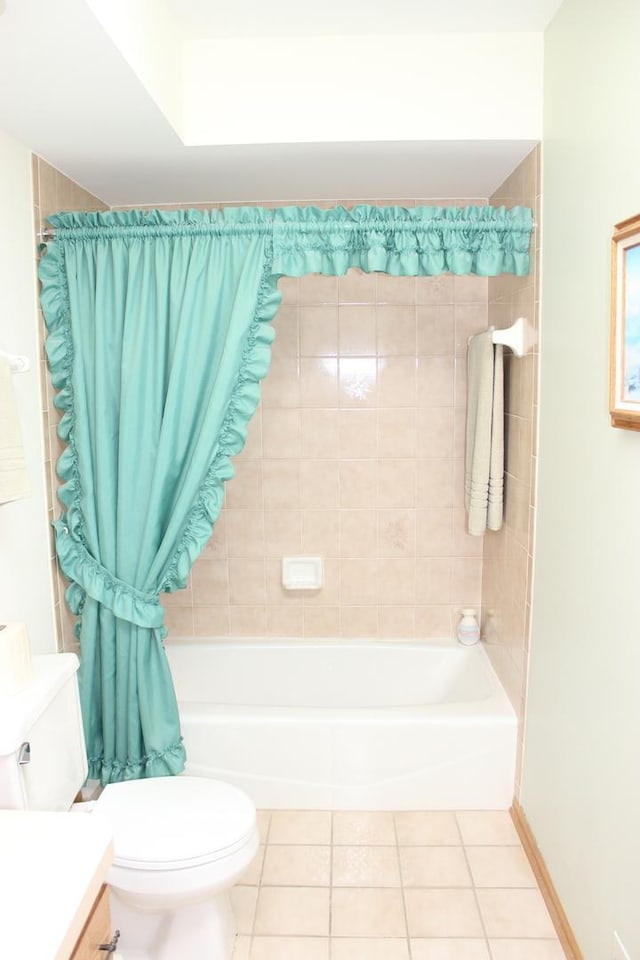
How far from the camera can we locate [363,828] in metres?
2.48

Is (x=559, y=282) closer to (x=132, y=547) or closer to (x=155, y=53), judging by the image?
(x=155, y=53)

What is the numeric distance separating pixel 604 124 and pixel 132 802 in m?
2.09

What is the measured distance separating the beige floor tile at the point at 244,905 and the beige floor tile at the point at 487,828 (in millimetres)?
726

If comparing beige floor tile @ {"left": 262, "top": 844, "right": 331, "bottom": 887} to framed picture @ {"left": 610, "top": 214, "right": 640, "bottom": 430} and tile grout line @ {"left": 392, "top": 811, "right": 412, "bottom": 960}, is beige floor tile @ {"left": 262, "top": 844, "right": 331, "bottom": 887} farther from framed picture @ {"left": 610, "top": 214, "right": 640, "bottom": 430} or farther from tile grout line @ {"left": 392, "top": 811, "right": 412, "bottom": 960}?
framed picture @ {"left": 610, "top": 214, "right": 640, "bottom": 430}

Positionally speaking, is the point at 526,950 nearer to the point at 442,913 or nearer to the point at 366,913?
the point at 442,913

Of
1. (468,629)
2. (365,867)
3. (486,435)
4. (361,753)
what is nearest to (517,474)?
(486,435)

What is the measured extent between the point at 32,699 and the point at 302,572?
5.05 feet

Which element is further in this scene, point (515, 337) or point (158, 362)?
point (515, 337)

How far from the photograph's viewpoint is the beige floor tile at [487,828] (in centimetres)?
241

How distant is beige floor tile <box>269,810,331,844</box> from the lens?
244cm

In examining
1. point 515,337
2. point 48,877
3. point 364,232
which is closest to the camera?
point 48,877

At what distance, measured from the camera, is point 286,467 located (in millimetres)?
3049

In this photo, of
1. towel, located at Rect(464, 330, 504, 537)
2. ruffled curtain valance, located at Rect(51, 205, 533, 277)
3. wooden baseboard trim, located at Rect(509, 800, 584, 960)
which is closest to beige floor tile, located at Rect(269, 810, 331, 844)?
wooden baseboard trim, located at Rect(509, 800, 584, 960)

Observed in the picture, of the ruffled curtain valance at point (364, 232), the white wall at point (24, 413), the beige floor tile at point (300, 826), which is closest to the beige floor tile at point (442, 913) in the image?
the beige floor tile at point (300, 826)
